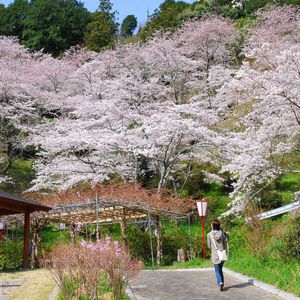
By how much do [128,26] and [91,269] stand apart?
4829 cm

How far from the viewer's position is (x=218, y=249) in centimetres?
859

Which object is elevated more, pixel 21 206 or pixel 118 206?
pixel 21 206

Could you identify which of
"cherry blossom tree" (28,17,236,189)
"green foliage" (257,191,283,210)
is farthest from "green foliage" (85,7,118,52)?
"green foliage" (257,191,283,210)

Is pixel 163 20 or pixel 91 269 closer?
pixel 91 269

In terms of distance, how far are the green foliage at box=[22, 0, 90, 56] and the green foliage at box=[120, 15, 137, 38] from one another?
8433 mm

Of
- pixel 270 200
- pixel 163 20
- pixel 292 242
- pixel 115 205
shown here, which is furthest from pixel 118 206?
pixel 163 20

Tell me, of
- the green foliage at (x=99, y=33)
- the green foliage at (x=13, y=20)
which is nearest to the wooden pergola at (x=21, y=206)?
the green foliage at (x=99, y=33)

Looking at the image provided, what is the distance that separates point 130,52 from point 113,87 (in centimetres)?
727

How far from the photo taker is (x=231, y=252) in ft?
48.1

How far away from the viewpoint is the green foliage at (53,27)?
41.1 m

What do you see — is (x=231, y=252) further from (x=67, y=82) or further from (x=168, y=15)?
(x=168, y=15)

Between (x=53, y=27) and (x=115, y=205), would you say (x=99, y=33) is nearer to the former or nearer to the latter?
(x=53, y=27)

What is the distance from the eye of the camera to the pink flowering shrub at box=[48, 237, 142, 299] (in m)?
6.50

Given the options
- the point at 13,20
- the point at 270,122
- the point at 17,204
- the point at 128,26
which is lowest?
the point at 17,204
